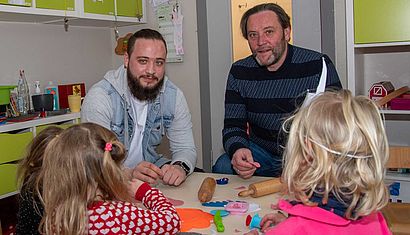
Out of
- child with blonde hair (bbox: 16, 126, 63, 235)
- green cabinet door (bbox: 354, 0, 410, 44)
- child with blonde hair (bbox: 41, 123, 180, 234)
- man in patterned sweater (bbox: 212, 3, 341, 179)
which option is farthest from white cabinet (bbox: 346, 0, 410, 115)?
child with blonde hair (bbox: 16, 126, 63, 235)

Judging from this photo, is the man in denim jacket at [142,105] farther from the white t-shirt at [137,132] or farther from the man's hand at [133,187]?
the man's hand at [133,187]

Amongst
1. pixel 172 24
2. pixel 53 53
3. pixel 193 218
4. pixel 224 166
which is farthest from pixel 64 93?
pixel 193 218

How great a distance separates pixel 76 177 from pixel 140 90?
3.33 ft

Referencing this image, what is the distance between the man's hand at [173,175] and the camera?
5.73ft

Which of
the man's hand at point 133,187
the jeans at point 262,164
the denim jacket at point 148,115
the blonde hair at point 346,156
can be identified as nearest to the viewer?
the blonde hair at point 346,156

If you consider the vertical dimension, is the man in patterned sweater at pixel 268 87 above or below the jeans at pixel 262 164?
above

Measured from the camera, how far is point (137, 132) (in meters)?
2.17

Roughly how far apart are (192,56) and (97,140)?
2089 millimetres

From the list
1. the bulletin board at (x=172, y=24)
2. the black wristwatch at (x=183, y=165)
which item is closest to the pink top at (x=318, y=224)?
the black wristwatch at (x=183, y=165)

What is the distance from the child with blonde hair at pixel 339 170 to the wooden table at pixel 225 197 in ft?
1.09

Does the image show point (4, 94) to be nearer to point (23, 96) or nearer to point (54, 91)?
point (23, 96)

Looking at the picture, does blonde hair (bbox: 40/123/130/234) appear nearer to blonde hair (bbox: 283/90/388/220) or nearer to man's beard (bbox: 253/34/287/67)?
blonde hair (bbox: 283/90/388/220)

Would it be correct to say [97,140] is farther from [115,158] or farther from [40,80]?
[40,80]

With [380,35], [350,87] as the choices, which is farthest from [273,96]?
[380,35]
